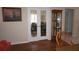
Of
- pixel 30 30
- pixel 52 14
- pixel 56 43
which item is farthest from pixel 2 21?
pixel 56 43

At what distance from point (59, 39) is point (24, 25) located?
60 cm

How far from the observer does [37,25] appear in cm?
178

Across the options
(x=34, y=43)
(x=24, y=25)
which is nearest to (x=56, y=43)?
(x=34, y=43)

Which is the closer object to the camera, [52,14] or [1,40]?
[1,40]

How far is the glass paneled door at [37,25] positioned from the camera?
1.74m

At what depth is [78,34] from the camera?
1.53m

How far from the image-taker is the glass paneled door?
174 centimetres
